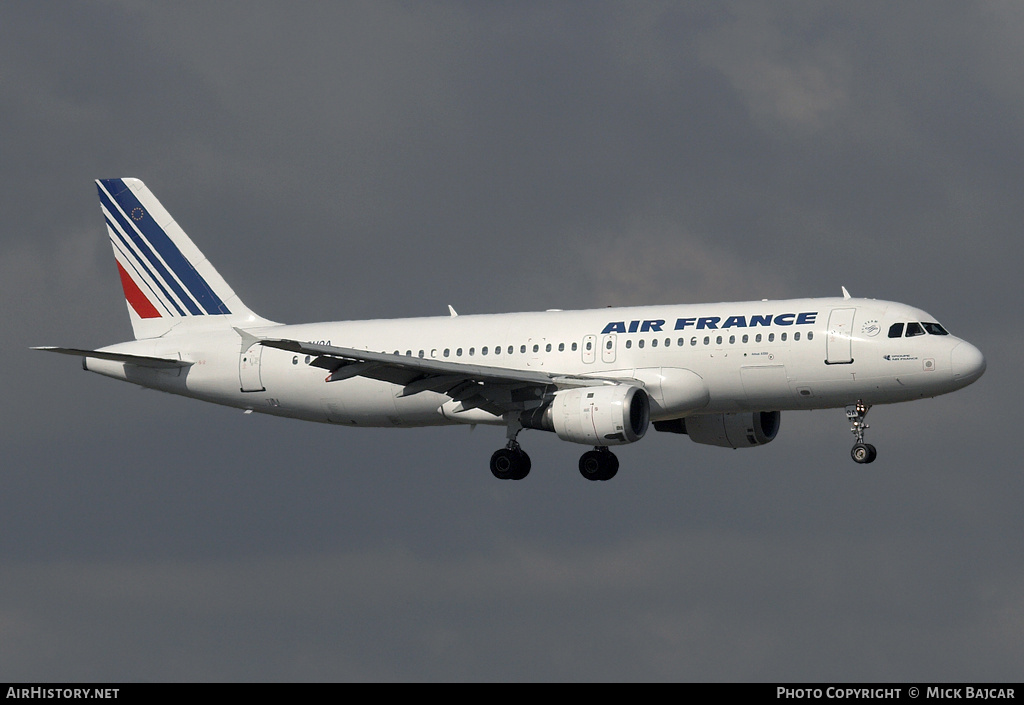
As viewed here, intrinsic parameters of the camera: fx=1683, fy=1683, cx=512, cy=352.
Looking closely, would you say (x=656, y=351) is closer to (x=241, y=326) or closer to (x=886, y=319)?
(x=886, y=319)

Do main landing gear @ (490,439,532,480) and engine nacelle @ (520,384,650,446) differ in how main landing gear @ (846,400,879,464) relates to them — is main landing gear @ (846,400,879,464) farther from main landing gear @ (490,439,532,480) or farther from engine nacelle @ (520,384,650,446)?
main landing gear @ (490,439,532,480)

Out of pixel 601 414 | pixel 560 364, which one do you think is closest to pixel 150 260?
pixel 560 364

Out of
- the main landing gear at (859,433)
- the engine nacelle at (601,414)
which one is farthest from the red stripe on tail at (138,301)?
the main landing gear at (859,433)

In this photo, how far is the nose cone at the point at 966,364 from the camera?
5809 centimetres

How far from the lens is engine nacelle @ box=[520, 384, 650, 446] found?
58.2m

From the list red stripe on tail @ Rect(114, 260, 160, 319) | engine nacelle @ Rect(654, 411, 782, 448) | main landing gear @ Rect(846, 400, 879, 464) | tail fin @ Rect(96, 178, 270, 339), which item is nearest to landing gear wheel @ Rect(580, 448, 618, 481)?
engine nacelle @ Rect(654, 411, 782, 448)

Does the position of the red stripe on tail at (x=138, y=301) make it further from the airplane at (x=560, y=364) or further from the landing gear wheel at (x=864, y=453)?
the landing gear wheel at (x=864, y=453)

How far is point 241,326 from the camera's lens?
235 feet

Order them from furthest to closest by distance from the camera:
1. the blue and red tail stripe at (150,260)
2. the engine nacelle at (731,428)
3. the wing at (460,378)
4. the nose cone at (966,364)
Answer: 1. the blue and red tail stripe at (150,260)
2. the engine nacelle at (731,428)
3. the wing at (460,378)
4. the nose cone at (966,364)

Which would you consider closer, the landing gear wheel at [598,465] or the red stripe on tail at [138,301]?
the landing gear wheel at [598,465]

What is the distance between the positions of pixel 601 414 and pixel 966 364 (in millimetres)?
12716

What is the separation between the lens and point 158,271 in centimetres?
7269

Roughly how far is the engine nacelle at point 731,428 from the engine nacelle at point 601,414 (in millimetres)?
7016

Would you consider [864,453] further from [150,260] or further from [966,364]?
[150,260]
